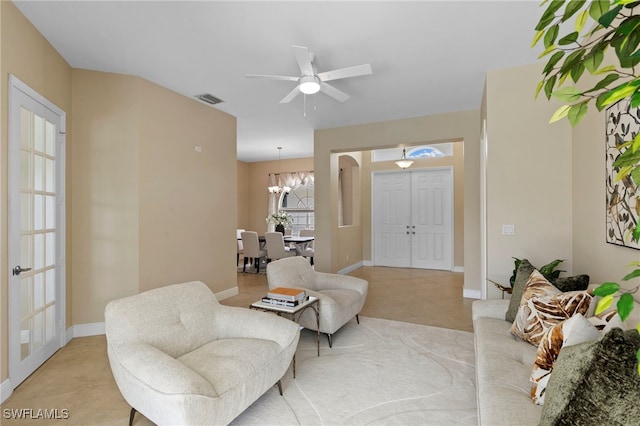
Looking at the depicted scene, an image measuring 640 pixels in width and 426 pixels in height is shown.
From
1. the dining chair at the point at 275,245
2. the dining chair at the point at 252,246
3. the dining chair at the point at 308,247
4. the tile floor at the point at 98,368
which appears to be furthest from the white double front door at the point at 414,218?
the dining chair at the point at 252,246

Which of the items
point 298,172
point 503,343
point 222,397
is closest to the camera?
point 222,397

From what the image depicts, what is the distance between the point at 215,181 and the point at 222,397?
353cm

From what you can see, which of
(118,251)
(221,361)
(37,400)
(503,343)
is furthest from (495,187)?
(37,400)

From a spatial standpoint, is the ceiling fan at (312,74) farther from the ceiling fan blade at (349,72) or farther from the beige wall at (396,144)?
the beige wall at (396,144)

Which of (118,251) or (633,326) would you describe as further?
(118,251)

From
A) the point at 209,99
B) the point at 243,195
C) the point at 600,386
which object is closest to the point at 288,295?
the point at 600,386

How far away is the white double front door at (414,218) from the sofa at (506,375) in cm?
472

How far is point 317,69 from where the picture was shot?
135 inches

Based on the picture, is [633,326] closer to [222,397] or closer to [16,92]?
[222,397]

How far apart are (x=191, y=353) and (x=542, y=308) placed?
2.36m

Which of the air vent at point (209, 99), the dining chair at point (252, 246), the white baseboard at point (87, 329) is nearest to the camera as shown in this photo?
the white baseboard at point (87, 329)

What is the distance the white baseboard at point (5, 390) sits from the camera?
7.54 ft

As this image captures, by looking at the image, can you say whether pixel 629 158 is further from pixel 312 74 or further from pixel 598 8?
pixel 312 74

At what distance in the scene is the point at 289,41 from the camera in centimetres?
290
